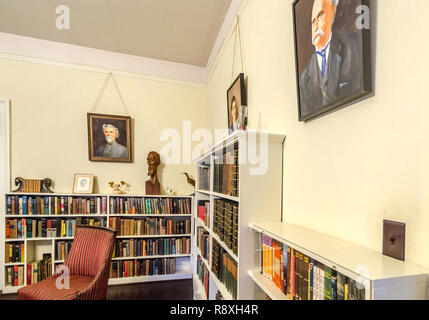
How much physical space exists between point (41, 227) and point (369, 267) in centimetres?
347

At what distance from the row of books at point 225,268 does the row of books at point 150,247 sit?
1.50 metres

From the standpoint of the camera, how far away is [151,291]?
2.88 m

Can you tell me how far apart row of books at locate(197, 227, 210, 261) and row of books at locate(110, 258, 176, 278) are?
91 cm

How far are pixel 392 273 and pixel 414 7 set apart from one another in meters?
0.79

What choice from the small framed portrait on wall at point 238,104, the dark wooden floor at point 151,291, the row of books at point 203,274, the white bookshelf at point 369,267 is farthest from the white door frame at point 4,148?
the white bookshelf at point 369,267

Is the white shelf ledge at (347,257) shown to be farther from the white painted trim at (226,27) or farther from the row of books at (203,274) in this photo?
the white painted trim at (226,27)

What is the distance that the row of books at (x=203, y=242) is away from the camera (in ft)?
7.23

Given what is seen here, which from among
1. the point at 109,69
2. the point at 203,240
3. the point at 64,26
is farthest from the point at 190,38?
the point at 203,240

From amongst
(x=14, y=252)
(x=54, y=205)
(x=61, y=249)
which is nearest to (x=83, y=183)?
(x=54, y=205)

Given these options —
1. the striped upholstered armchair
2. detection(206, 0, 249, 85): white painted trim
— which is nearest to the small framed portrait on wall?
detection(206, 0, 249, 85): white painted trim

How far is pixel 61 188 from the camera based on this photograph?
3174 mm

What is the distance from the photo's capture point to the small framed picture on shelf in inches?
124

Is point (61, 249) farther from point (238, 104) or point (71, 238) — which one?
point (238, 104)

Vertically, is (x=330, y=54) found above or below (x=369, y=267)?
above
